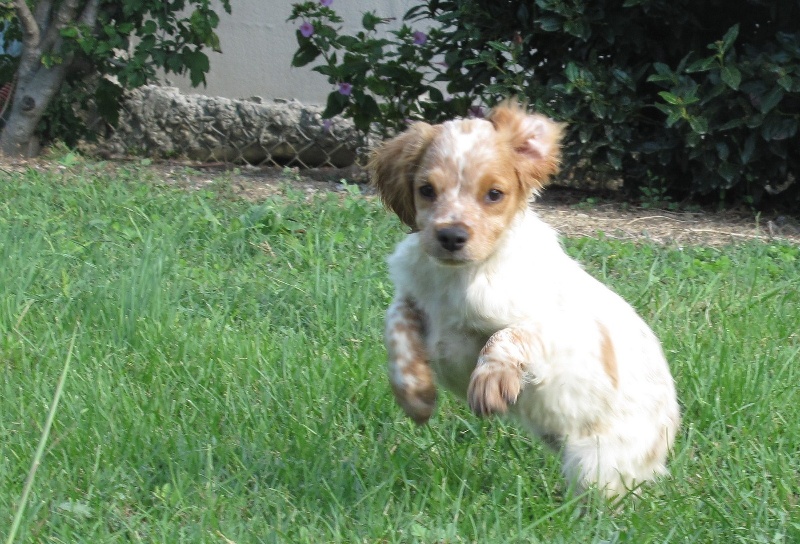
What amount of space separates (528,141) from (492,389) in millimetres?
825

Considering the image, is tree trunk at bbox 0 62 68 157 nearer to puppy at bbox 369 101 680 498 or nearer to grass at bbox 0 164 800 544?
grass at bbox 0 164 800 544

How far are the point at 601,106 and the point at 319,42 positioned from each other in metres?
2.06

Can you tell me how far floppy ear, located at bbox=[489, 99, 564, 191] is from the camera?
121 inches

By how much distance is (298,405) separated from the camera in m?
3.33

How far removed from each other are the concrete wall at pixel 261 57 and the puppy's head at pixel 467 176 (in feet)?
16.7

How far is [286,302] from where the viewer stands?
441 centimetres

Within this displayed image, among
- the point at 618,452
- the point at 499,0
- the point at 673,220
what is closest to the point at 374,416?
the point at 618,452

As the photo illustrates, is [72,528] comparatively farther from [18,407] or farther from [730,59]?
[730,59]

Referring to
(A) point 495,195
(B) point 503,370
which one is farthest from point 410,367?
(A) point 495,195

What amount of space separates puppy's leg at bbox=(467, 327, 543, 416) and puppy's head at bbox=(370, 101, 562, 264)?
242mm

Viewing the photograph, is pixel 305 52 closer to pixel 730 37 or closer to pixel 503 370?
pixel 730 37

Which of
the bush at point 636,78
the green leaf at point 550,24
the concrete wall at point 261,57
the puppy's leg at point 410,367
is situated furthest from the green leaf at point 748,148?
the puppy's leg at point 410,367

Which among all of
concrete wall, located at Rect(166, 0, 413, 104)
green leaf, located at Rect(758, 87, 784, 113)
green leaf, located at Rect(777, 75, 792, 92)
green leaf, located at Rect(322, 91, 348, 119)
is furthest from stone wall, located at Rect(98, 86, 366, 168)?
green leaf, located at Rect(777, 75, 792, 92)

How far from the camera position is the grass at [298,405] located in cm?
272
